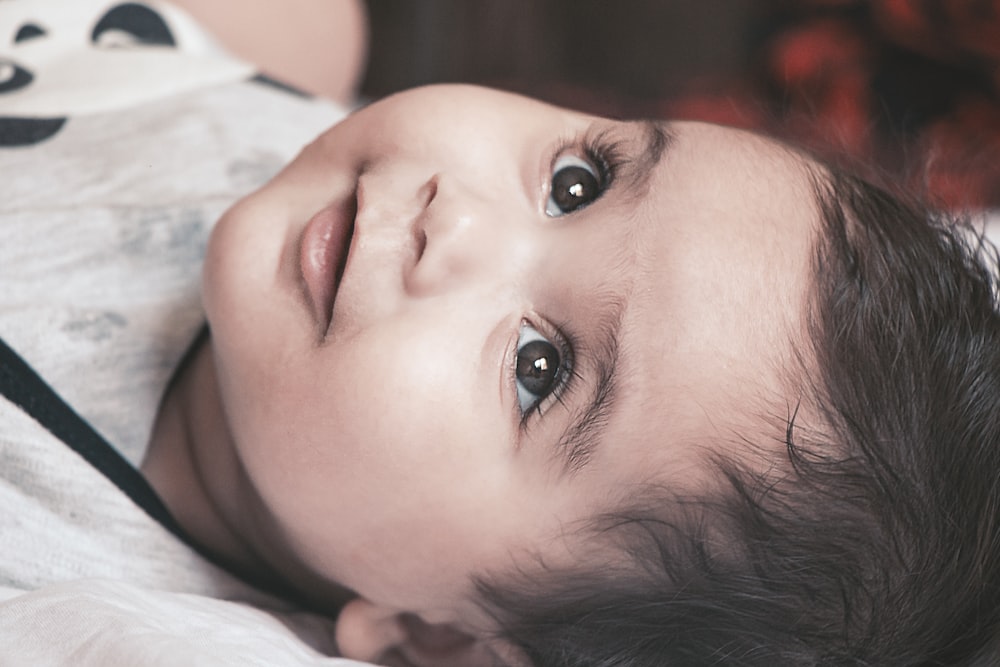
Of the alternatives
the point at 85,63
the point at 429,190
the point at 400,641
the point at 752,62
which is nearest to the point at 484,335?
the point at 429,190

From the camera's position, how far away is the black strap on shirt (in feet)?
2.35

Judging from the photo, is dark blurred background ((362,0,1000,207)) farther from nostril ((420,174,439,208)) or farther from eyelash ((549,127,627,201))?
nostril ((420,174,439,208))

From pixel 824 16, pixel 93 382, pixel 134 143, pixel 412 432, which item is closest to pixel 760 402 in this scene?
pixel 412 432

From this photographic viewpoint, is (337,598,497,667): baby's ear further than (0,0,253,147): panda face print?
No

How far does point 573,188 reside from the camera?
70 centimetres

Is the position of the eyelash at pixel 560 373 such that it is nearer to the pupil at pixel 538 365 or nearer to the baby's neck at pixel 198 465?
the pupil at pixel 538 365

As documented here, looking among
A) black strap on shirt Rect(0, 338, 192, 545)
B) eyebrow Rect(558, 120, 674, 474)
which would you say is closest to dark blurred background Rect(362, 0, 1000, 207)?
eyebrow Rect(558, 120, 674, 474)

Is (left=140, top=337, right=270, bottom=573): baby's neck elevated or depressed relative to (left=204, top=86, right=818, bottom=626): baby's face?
depressed

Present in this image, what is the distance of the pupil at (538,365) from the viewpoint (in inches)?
25.9

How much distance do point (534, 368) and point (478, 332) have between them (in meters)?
0.04

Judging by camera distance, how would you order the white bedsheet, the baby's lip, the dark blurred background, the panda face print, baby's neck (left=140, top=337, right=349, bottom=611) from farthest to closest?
1. the dark blurred background
2. the panda face print
3. baby's neck (left=140, top=337, right=349, bottom=611)
4. the baby's lip
5. the white bedsheet

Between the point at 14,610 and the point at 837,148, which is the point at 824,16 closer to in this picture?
the point at 837,148

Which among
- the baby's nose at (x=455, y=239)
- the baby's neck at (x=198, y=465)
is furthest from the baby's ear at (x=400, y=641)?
the baby's nose at (x=455, y=239)

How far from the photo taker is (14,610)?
582 millimetres
